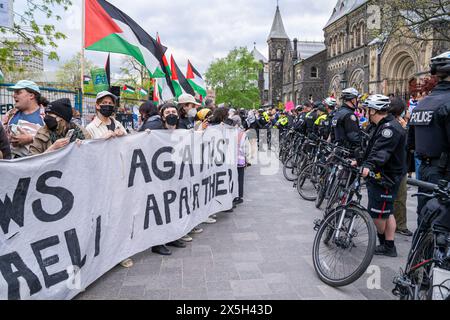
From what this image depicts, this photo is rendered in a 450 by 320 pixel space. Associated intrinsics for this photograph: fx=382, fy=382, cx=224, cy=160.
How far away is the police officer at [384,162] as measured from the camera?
14.8 ft

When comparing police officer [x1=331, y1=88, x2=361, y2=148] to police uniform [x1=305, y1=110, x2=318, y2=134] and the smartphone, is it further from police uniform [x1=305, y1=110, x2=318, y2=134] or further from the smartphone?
the smartphone

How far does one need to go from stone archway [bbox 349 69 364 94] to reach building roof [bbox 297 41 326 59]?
1147 inches

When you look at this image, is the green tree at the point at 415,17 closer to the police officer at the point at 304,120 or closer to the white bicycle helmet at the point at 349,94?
the police officer at the point at 304,120

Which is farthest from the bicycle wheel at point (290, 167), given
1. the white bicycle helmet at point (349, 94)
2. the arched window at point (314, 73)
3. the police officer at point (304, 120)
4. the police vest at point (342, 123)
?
the arched window at point (314, 73)

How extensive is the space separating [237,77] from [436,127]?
7667cm

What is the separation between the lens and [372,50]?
115ft

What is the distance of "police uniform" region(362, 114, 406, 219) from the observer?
452 centimetres

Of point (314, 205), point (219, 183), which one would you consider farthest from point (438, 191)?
point (314, 205)

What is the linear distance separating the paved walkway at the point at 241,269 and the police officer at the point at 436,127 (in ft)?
4.30

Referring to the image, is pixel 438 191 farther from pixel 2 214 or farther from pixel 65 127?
pixel 65 127

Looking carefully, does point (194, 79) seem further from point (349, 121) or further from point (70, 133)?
point (70, 133)

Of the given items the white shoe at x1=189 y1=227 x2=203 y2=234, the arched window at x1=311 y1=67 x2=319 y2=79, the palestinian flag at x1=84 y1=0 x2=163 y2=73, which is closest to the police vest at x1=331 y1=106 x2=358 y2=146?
the white shoe at x1=189 y1=227 x2=203 y2=234

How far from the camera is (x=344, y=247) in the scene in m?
4.14

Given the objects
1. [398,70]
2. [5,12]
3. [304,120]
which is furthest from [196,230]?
[398,70]
